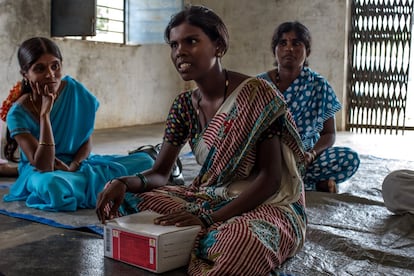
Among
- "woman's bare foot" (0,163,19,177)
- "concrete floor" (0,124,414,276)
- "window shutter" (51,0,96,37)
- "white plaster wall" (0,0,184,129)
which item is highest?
"window shutter" (51,0,96,37)

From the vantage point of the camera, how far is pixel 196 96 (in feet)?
7.22

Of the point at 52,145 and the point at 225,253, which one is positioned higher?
the point at 52,145

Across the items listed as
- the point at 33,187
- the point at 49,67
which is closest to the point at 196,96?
the point at 49,67

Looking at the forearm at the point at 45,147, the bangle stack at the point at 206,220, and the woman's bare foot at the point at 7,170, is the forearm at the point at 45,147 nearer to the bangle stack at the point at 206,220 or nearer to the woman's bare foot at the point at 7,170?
the woman's bare foot at the point at 7,170

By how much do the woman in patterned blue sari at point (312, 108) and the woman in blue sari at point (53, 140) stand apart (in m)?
1.01

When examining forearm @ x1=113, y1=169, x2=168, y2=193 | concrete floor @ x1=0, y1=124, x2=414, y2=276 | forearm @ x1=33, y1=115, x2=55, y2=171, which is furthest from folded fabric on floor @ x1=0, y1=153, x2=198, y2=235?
forearm @ x1=113, y1=169, x2=168, y2=193

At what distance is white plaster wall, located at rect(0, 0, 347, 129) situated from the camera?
6203 millimetres

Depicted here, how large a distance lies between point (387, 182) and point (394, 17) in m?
5.23

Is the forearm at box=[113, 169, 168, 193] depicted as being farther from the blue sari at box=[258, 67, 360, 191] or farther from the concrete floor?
the blue sari at box=[258, 67, 360, 191]

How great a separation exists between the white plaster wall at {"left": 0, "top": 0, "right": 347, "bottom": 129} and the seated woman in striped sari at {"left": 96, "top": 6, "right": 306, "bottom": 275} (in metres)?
4.52

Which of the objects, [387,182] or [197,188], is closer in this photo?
[197,188]

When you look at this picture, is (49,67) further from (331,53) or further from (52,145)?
(331,53)

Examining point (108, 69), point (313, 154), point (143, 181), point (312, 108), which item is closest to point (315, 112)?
point (312, 108)

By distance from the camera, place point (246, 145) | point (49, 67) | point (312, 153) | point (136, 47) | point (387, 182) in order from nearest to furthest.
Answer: point (246, 145)
point (387, 182)
point (49, 67)
point (312, 153)
point (136, 47)
